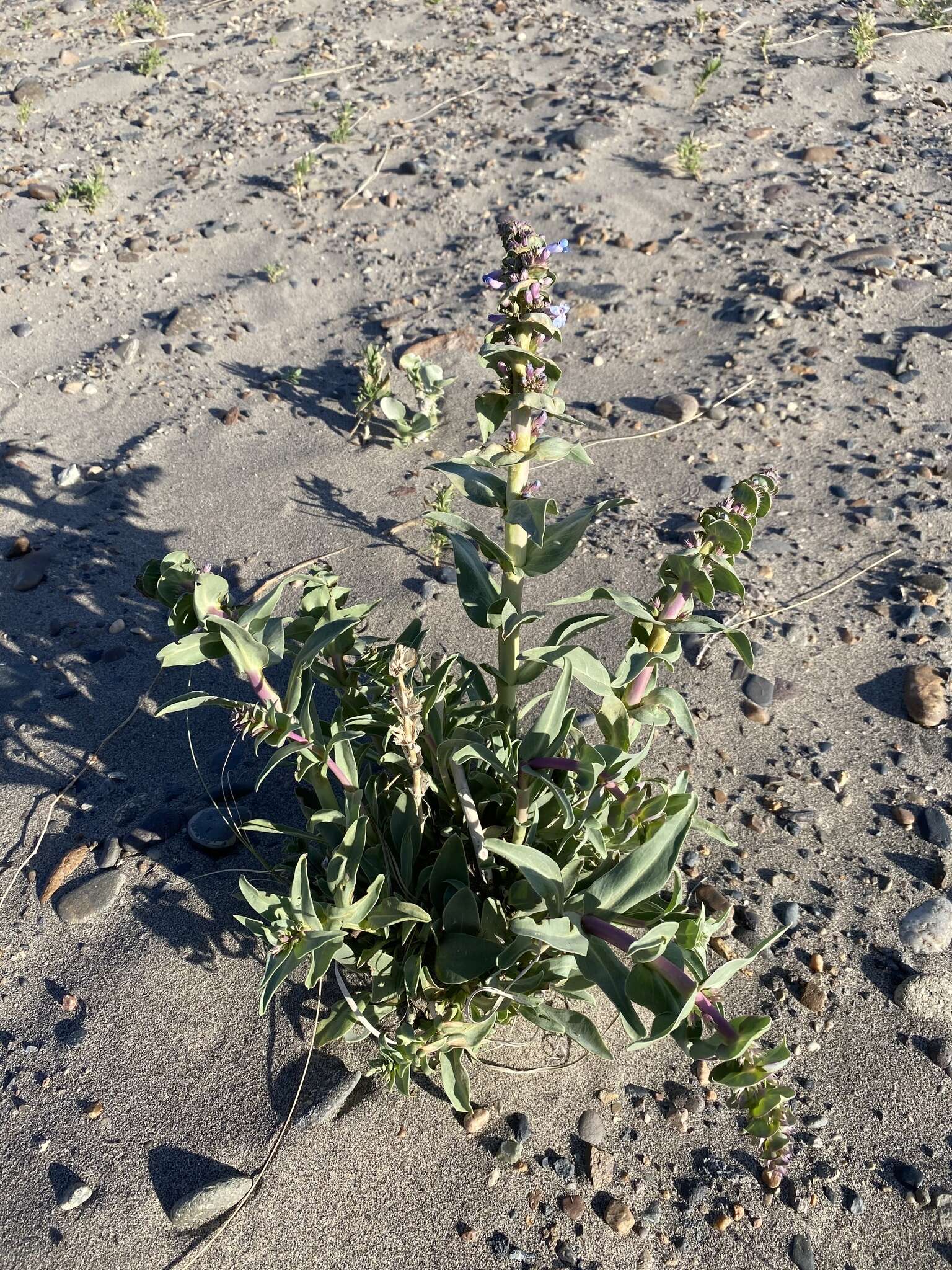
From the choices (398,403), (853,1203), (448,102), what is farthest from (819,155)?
(853,1203)

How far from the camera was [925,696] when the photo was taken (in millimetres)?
3418

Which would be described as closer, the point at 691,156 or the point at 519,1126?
the point at 519,1126

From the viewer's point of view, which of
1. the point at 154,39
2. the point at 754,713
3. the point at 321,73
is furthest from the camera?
the point at 154,39

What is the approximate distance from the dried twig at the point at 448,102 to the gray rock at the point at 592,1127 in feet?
21.8

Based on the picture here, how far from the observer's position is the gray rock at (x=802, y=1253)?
2287 mm

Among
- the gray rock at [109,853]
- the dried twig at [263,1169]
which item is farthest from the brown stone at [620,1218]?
the gray rock at [109,853]

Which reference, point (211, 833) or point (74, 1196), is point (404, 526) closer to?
point (211, 833)

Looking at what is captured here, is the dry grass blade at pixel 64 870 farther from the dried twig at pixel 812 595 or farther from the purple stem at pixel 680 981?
the dried twig at pixel 812 595

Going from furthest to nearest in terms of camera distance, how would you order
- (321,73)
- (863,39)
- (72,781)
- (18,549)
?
(321,73)
(863,39)
(18,549)
(72,781)

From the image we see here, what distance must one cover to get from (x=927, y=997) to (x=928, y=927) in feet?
0.70

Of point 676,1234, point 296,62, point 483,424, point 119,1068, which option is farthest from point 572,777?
point 296,62

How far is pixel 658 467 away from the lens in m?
4.59

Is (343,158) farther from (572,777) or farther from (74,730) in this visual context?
(572,777)

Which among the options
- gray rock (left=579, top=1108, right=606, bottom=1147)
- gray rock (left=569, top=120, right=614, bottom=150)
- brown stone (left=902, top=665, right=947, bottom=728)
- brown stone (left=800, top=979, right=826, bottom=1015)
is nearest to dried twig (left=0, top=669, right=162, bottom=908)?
gray rock (left=579, top=1108, right=606, bottom=1147)
